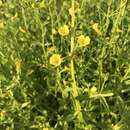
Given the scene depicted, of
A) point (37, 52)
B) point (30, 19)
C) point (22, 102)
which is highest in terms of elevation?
point (30, 19)

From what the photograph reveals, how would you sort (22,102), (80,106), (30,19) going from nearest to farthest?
1. (80,106)
2. (22,102)
3. (30,19)

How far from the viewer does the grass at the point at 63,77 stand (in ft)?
5.72

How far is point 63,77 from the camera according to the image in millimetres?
1881

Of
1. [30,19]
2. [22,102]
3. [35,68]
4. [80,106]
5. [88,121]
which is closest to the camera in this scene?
[80,106]

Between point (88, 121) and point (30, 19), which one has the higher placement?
point (30, 19)

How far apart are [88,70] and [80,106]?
0.35m

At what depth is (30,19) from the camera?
87.0 inches

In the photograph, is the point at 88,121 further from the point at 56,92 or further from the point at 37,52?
the point at 37,52

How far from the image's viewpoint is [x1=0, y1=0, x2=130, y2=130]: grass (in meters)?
1.74

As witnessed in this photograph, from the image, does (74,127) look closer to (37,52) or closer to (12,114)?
(12,114)

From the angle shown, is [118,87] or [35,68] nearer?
[118,87]

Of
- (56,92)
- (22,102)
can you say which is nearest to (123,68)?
(56,92)

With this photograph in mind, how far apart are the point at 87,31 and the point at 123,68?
28cm

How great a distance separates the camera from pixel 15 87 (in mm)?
1835
